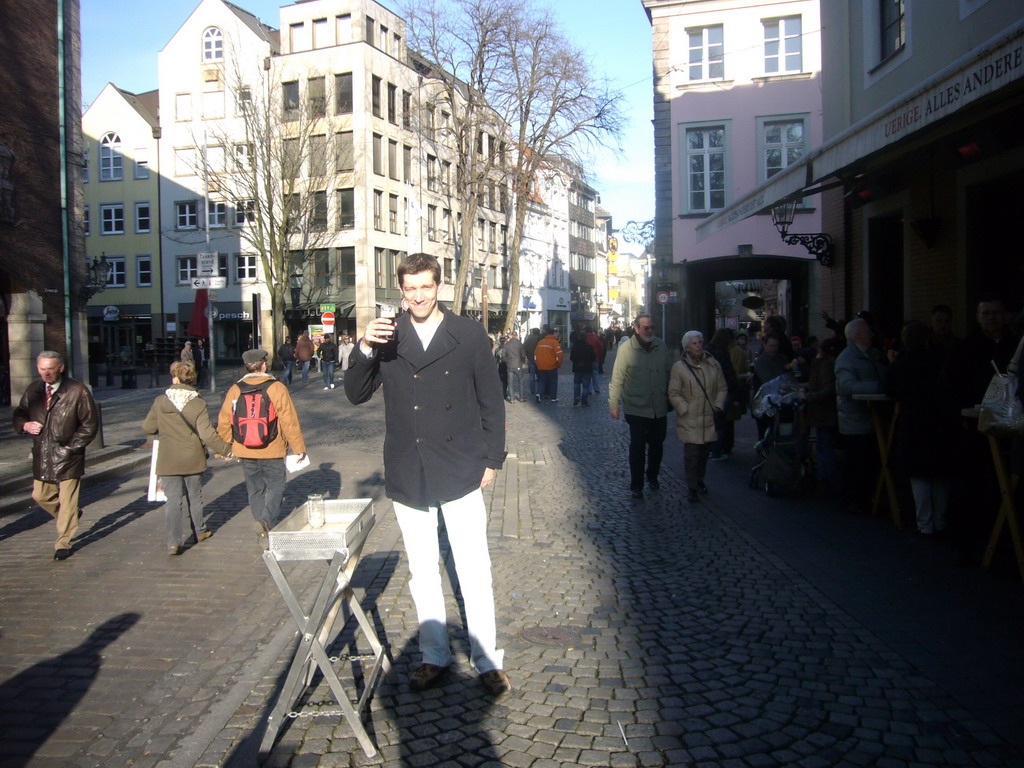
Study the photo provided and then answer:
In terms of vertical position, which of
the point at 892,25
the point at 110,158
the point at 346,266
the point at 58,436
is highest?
the point at 110,158

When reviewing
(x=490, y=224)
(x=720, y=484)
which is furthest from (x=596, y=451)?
(x=490, y=224)

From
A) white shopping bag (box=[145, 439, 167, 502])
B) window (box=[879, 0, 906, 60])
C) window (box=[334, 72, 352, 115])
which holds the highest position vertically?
window (box=[334, 72, 352, 115])

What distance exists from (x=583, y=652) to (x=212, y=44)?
49.7 m

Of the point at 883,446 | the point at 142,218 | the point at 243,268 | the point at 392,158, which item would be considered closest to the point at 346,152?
the point at 392,158

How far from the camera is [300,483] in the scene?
10539mm

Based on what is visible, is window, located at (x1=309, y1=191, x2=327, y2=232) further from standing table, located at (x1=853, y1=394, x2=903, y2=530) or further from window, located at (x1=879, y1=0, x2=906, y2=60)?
standing table, located at (x1=853, y1=394, x2=903, y2=530)

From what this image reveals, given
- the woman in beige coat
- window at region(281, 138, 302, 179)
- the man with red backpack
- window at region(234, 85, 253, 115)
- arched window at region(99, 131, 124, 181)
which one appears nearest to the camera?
the man with red backpack

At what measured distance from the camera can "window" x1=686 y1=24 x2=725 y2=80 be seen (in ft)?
82.8

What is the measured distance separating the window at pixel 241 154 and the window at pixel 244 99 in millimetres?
1386

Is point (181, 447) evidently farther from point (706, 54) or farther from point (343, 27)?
point (343, 27)

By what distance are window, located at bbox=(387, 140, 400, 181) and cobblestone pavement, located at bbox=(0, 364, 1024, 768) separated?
4141 centimetres

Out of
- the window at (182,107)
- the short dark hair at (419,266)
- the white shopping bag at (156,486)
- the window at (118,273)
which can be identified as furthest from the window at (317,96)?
the short dark hair at (419,266)

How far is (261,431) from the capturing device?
7039 millimetres

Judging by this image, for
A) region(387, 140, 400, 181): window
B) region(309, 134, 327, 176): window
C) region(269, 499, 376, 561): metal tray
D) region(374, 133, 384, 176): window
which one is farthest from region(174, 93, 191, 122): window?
region(269, 499, 376, 561): metal tray
